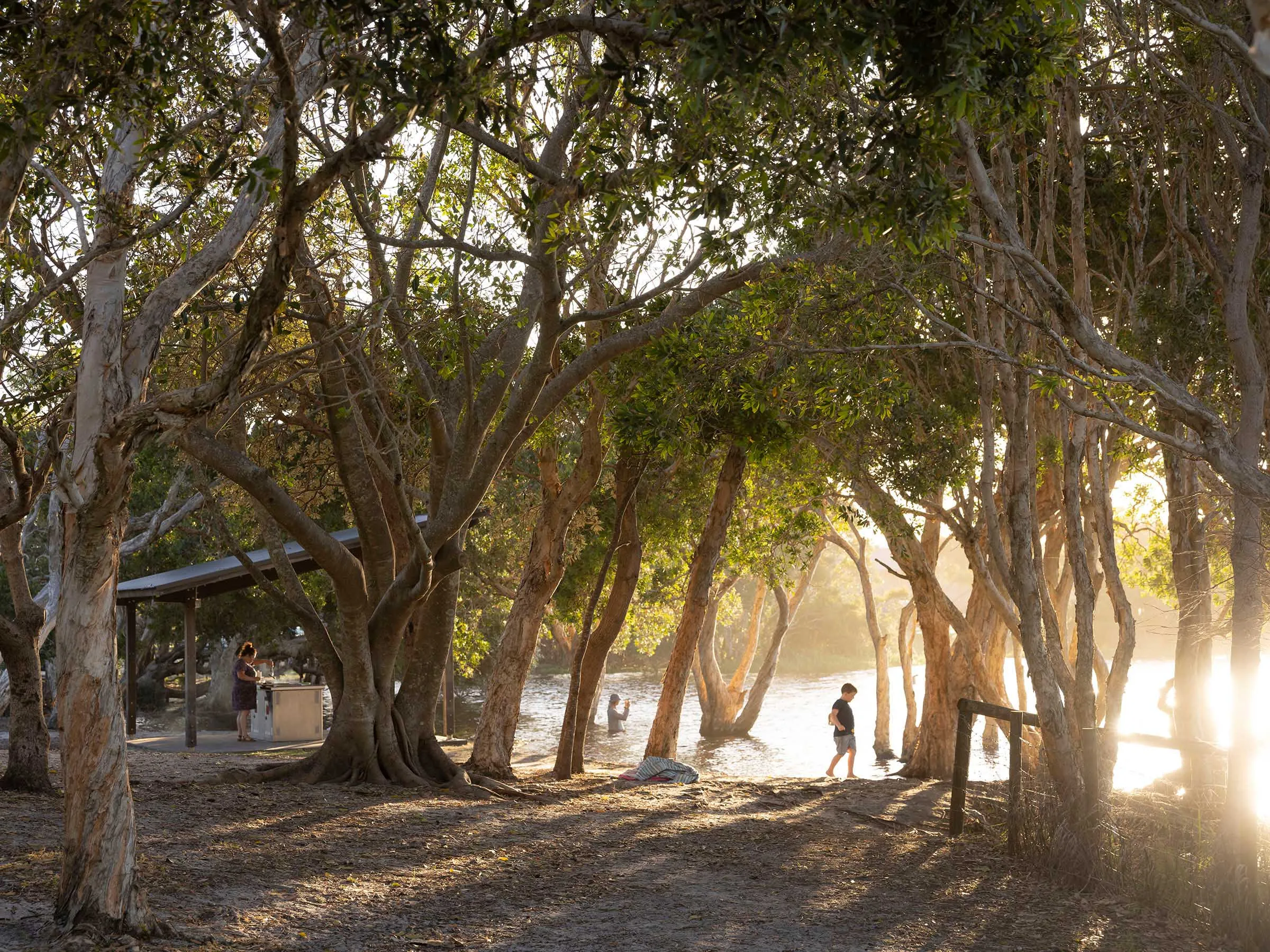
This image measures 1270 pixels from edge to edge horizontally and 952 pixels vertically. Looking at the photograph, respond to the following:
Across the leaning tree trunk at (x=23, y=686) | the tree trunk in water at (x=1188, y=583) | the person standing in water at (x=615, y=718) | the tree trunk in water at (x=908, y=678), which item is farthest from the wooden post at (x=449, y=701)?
the tree trunk in water at (x=1188, y=583)

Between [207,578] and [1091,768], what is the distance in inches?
548

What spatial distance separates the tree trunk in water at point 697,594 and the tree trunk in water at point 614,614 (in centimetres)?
92

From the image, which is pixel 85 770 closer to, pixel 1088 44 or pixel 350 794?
pixel 350 794

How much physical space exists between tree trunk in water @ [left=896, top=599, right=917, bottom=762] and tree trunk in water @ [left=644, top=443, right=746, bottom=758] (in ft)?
24.3

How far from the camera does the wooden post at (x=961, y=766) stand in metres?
9.80

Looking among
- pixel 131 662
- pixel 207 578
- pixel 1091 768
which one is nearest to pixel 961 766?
pixel 1091 768

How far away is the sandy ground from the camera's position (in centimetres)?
634

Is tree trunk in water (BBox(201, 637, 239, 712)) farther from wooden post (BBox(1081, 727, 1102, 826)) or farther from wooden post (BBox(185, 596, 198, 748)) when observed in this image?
wooden post (BBox(1081, 727, 1102, 826))

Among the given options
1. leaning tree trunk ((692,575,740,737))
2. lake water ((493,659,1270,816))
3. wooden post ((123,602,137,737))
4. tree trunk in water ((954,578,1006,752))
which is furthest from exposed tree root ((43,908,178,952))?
leaning tree trunk ((692,575,740,737))

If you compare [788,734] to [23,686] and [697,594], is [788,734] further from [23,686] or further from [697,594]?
[23,686]

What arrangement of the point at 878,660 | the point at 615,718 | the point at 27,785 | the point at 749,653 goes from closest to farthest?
the point at 27,785 → the point at 878,660 → the point at 615,718 → the point at 749,653

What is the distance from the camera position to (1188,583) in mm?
14062

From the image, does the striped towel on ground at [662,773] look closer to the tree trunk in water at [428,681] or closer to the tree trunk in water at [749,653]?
the tree trunk in water at [428,681]

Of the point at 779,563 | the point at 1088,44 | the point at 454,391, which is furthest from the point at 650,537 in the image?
the point at 1088,44
